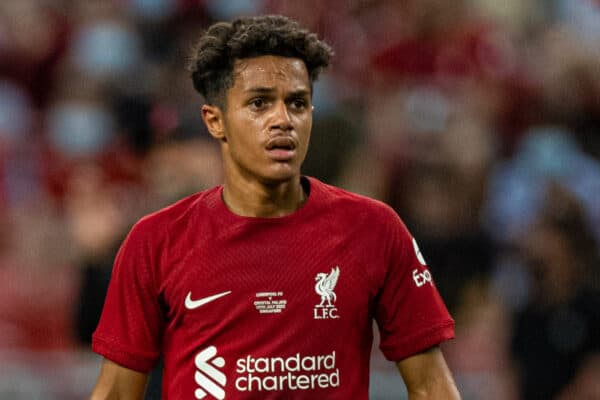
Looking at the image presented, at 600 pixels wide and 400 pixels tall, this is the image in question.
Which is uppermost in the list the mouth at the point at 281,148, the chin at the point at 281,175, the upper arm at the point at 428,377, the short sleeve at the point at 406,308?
the mouth at the point at 281,148

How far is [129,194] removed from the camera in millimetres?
6613

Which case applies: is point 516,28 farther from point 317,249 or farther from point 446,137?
point 317,249

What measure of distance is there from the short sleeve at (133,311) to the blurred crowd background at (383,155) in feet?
Answer: 6.74

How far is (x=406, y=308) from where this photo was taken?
3.55 metres

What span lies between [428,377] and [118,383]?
979 millimetres

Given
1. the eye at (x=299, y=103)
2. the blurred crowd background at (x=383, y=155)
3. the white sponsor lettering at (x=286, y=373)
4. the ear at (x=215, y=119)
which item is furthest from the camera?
the blurred crowd background at (x=383, y=155)

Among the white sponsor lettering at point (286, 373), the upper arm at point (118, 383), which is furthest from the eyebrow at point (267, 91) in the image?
the upper arm at point (118, 383)

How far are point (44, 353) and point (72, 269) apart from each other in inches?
24.5

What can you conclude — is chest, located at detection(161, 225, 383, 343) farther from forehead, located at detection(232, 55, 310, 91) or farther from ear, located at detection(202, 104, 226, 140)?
forehead, located at detection(232, 55, 310, 91)

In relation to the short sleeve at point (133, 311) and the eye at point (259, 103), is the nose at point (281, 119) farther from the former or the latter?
the short sleeve at point (133, 311)

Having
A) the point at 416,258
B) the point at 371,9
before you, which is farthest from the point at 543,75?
the point at 416,258

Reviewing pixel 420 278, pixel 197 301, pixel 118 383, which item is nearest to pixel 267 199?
pixel 197 301

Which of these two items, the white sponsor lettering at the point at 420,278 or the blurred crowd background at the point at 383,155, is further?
the blurred crowd background at the point at 383,155

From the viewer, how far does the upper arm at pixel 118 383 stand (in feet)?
11.8
